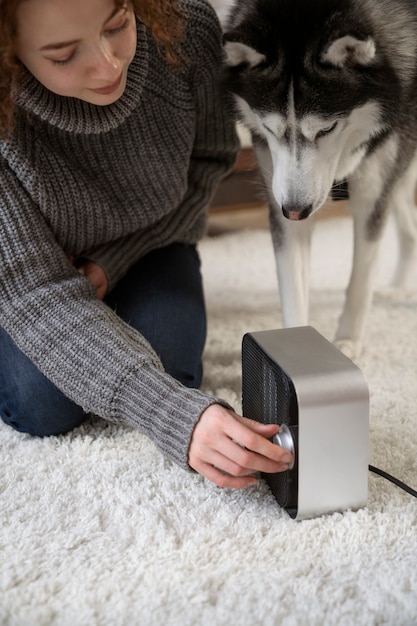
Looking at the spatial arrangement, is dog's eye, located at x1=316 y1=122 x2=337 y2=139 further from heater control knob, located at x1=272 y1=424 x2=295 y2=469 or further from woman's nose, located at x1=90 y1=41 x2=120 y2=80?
heater control knob, located at x1=272 y1=424 x2=295 y2=469

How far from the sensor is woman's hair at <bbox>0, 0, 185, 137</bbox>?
38.8 inches

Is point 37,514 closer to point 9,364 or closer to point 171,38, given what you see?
point 9,364

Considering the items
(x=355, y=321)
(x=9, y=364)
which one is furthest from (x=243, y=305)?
(x=9, y=364)

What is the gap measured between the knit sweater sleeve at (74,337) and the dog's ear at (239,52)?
1.24 ft

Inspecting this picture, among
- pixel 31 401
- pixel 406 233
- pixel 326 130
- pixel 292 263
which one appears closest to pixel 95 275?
pixel 31 401

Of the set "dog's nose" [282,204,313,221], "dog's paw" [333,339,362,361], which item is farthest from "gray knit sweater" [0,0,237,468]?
"dog's paw" [333,339,362,361]

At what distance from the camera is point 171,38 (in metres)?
1.21

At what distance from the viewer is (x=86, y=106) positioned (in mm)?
1177

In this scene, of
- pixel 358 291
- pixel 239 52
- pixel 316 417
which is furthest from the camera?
pixel 358 291

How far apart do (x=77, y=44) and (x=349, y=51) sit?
1.33 ft

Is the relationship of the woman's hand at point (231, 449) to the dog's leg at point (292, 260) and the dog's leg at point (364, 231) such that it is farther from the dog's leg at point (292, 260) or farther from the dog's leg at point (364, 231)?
the dog's leg at point (364, 231)

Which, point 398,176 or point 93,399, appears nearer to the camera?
point 93,399

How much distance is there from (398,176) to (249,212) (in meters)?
1.25

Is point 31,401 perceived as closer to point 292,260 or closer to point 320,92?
point 292,260
